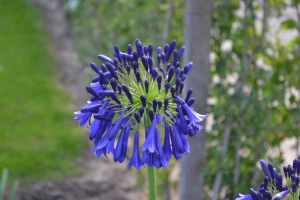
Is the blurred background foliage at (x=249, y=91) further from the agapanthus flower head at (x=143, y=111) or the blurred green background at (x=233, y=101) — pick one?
the agapanthus flower head at (x=143, y=111)

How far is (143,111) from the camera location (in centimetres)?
135

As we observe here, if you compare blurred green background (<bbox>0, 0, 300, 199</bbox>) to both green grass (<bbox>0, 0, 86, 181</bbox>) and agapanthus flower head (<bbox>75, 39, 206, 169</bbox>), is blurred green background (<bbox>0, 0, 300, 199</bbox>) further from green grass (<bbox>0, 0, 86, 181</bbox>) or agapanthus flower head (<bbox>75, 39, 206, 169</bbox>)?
agapanthus flower head (<bbox>75, 39, 206, 169</bbox>)

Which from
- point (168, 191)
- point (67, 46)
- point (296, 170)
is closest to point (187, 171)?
point (168, 191)

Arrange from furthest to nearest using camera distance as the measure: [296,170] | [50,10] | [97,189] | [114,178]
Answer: [50,10]
[114,178]
[97,189]
[296,170]

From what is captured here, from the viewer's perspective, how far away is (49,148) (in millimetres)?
5055

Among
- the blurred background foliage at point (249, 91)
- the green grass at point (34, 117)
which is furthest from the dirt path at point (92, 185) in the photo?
the blurred background foliage at point (249, 91)

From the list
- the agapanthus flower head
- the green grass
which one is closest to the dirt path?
the green grass

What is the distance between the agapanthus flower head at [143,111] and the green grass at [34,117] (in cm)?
352

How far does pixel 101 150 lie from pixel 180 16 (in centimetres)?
256

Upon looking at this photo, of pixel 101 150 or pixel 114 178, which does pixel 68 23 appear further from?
pixel 101 150

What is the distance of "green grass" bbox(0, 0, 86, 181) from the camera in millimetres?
4703

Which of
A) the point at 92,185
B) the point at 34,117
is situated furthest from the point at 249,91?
the point at 34,117

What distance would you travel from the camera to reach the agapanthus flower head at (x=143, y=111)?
4.41ft

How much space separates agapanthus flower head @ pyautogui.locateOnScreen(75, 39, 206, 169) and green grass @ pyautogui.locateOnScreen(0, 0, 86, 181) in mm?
3524
